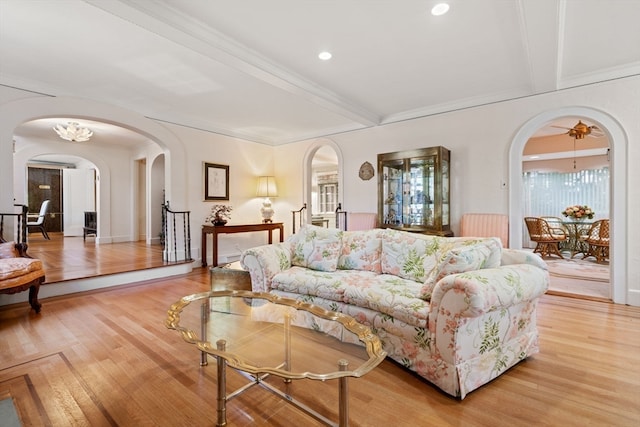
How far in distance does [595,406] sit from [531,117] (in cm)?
333

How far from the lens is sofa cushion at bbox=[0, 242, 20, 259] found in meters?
3.12

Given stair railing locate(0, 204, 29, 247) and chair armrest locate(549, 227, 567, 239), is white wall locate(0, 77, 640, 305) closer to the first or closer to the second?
stair railing locate(0, 204, 29, 247)

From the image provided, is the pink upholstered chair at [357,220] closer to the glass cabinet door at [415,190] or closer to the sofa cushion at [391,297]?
the glass cabinet door at [415,190]

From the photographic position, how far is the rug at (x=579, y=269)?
4414 millimetres

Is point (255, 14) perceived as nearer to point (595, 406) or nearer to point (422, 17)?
point (422, 17)

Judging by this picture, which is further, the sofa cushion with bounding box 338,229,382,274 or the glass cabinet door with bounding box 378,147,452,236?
the glass cabinet door with bounding box 378,147,452,236

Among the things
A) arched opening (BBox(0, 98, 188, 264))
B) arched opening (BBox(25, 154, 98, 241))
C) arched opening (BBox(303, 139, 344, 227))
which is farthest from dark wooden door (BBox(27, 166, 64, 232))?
arched opening (BBox(303, 139, 344, 227))

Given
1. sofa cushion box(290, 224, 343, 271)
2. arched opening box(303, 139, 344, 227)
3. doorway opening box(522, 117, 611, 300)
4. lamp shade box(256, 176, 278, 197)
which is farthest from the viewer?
arched opening box(303, 139, 344, 227)

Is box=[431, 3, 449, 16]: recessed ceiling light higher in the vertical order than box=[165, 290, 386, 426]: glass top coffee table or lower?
higher

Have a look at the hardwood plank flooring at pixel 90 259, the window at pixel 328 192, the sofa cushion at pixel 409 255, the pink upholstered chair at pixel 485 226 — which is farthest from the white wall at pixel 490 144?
the window at pixel 328 192

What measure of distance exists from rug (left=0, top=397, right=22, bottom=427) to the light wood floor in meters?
0.03

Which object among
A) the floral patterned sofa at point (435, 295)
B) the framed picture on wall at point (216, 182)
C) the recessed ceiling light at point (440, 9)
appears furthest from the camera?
the framed picture on wall at point (216, 182)

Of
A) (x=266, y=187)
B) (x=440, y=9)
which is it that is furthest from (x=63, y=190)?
(x=440, y=9)

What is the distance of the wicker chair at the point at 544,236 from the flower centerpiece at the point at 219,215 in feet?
19.0
